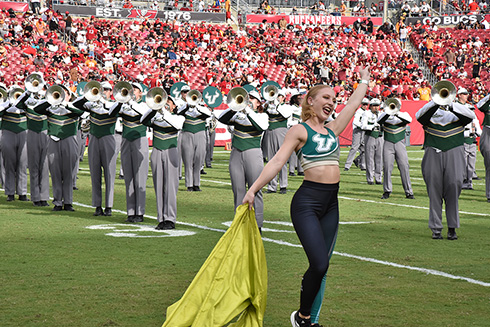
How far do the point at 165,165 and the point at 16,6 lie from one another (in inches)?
1101

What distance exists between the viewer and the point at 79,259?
7836mm

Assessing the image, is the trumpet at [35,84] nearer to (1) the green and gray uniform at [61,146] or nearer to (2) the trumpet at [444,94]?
(1) the green and gray uniform at [61,146]

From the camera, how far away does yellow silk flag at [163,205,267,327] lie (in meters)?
4.89

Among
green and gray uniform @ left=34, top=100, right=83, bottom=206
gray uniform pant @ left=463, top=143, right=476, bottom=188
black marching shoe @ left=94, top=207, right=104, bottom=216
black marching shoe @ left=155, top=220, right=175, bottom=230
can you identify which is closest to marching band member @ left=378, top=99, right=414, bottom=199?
gray uniform pant @ left=463, top=143, right=476, bottom=188

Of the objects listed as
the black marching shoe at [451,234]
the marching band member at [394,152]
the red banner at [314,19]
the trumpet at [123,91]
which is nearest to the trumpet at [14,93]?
the trumpet at [123,91]

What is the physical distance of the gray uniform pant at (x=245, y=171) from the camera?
31.7 feet

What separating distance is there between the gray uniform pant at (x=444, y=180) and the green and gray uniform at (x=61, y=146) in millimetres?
5485

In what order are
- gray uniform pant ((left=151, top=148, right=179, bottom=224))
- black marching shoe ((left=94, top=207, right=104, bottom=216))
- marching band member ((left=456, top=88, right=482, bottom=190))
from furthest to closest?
1. marching band member ((left=456, top=88, right=482, bottom=190))
2. black marching shoe ((left=94, top=207, right=104, bottom=216))
3. gray uniform pant ((left=151, top=148, right=179, bottom=224))

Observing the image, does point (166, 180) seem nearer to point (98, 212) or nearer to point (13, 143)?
point (98, 212)

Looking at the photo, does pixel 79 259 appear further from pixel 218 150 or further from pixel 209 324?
pixel 218 150

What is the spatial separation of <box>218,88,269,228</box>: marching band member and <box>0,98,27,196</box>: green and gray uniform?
478 centimetres

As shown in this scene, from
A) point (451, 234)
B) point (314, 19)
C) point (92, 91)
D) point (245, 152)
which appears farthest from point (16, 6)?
point (451, 234)

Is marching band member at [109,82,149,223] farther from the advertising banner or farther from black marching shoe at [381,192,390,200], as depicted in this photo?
the advertising banner

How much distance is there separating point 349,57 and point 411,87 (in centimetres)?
461
